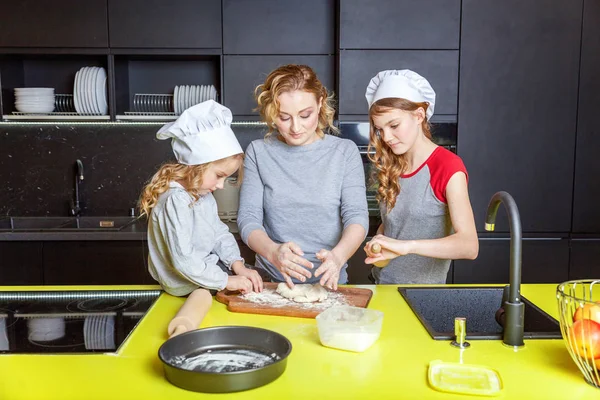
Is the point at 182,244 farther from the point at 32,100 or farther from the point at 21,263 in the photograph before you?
the point at 32,100

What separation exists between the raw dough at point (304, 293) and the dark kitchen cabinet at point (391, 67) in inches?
62.6

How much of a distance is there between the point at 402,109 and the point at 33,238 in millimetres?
1992

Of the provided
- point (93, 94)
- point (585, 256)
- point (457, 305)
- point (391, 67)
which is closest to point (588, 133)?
point (585, 256)

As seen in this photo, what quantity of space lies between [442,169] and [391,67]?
1.39 m

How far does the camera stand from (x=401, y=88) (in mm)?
1749

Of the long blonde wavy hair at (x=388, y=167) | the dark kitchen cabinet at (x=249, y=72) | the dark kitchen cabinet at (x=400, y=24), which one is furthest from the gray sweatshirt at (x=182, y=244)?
the dark kitchen cabinet at (x=400, y=24)

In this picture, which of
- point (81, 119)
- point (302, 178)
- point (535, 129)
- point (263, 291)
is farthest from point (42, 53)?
point (535, 129)

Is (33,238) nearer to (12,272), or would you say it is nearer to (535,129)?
(12,272)

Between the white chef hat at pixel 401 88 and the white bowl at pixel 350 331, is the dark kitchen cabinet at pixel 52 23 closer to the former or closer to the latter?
the white chef hat at pixel 401 88

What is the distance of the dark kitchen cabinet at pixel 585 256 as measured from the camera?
3104mm

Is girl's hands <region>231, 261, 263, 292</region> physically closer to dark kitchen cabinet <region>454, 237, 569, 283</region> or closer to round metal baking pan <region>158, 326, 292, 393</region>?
round metal baking pan <region>158, 326, 292, 393</region>

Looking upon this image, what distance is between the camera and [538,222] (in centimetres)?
310

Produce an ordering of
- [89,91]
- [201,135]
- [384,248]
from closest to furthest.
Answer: [384,248] → [201,135] → [89,91]

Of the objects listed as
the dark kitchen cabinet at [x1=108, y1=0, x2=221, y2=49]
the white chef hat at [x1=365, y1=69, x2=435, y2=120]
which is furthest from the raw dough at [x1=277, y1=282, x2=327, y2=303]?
the dark kitchen cabinet at [x1=108, y1=0, x2=221, y2=49]
